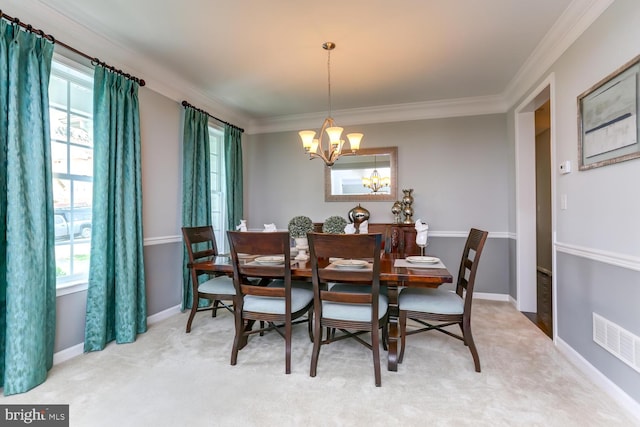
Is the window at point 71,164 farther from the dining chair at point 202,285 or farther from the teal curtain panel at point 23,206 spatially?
the dining chair at point 202,285

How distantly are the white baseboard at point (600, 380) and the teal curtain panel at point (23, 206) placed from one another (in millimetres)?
3480

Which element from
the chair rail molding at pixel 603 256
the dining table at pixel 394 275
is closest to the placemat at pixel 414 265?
the dining table at pixel 394 275

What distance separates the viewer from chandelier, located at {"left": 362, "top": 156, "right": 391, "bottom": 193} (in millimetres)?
4258

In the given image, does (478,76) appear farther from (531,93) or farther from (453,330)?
(453,330)

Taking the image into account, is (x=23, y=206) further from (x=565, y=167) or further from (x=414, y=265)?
(x=565, y=167)

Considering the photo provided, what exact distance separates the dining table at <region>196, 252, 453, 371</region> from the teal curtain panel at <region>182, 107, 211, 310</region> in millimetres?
1135

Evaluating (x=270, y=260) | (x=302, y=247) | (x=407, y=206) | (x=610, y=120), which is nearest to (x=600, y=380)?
(x=610, y=120)

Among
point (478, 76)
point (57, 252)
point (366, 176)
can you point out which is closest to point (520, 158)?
point (478, 76)

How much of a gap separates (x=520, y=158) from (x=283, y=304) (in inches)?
122

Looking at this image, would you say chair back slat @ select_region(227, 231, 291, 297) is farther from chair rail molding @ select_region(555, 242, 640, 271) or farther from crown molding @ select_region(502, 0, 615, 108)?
crown molding @ select_region(502, 0, 615, 108)

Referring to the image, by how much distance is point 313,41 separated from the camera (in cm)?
257

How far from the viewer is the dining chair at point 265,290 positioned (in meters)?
2.01

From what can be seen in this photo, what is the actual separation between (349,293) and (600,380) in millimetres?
1657

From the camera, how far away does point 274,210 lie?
15.7 feet
